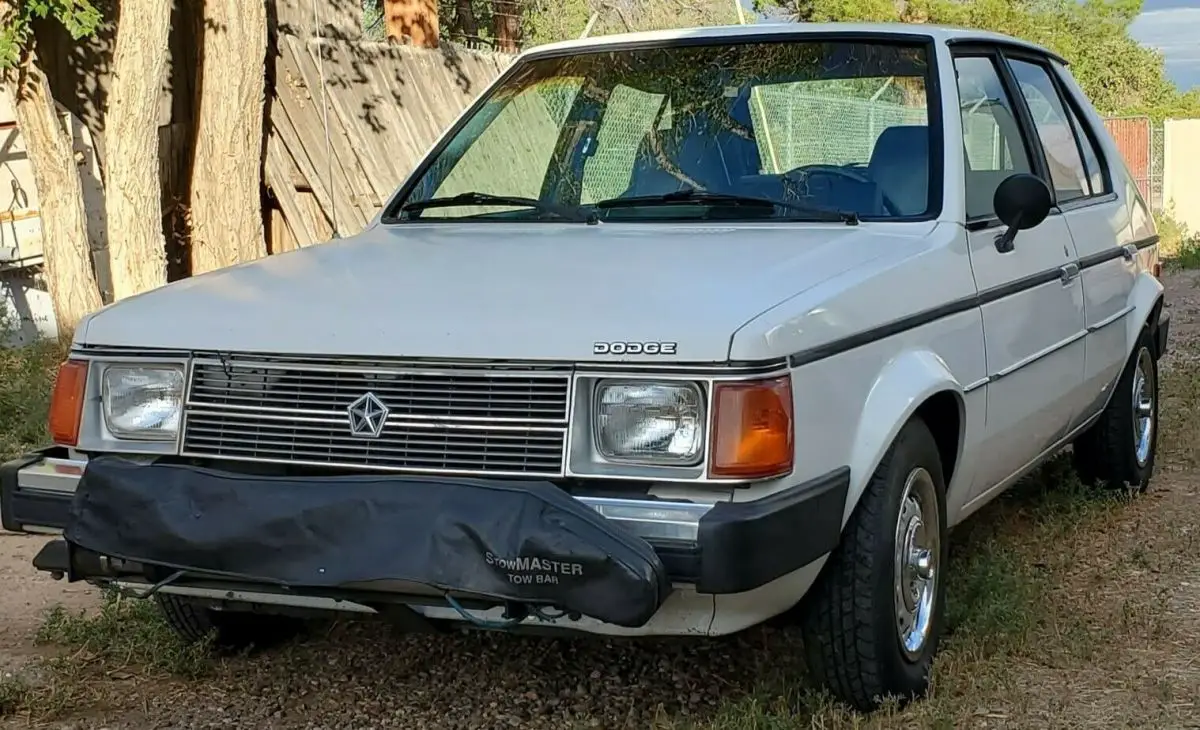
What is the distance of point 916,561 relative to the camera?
3.64 meters

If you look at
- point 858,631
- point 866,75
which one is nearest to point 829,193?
point 866,75

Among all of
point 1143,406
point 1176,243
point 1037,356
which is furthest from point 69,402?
point 1176,243

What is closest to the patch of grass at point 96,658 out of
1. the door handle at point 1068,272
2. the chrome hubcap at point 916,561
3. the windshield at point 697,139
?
the windshield at point 697,139

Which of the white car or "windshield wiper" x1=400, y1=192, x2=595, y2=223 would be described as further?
"windshield wiper" x1=400, y1=192, x2=595, y2=223

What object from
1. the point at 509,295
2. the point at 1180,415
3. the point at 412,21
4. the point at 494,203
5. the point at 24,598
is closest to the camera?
the point at 509,295

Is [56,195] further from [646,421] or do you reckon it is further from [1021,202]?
[646,421]

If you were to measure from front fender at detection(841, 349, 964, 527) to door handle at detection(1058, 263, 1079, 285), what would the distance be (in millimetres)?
1209

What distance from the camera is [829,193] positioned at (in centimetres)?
403

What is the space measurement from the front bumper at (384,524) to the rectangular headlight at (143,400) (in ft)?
0.46

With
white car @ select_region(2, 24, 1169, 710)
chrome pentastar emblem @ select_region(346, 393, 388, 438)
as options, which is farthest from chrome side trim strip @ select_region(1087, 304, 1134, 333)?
chrome pentastar emblem @ select_region(346, 393, 388, 438)

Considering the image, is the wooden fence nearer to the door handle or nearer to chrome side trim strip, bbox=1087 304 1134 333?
chrome side trim strip, bbox=1087 304 1134 333

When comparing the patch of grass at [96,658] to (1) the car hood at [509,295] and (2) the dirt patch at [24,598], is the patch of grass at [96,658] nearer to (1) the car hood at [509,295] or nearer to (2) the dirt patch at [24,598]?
(2) the dirt patch at [24,598]

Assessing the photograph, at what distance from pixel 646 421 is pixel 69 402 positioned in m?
1.47

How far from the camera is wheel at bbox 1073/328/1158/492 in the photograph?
5.59 m
